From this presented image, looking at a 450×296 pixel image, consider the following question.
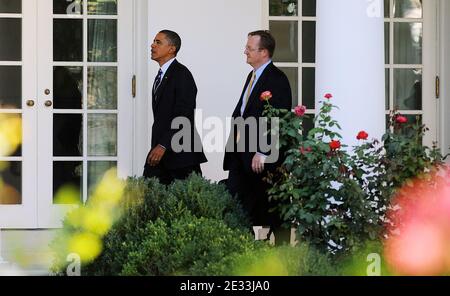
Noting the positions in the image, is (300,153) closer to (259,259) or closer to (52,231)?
(259,259)

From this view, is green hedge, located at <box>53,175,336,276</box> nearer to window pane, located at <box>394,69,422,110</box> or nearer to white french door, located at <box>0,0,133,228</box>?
white french door, located at <box>0,0,133,228</box>

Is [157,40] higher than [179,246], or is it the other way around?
[157,40]

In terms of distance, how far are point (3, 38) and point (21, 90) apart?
541mm

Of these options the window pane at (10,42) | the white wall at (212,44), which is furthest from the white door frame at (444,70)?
the window pane at (10,42)

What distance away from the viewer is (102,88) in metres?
9.80

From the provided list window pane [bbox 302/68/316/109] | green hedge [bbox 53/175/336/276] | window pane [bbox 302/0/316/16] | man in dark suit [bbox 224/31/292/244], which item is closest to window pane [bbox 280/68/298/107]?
window pane [bbox 302/68/316/109]

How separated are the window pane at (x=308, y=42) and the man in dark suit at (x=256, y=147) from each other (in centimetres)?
218

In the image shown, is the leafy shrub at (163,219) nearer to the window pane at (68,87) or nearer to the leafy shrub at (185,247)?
the leafy shrub at (185,247)

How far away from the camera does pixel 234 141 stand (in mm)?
7773

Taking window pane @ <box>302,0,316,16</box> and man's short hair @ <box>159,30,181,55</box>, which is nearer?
man's short hair @ <box>159,30,181,55</box>

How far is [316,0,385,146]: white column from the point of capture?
7.32 meters

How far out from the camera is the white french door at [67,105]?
31.6 feet

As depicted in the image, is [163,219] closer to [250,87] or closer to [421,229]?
[421,229]
